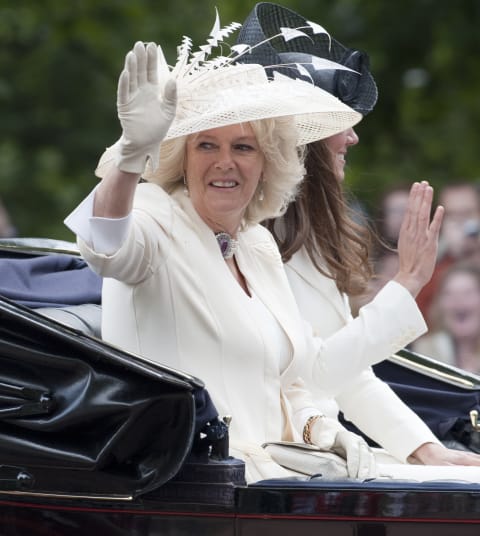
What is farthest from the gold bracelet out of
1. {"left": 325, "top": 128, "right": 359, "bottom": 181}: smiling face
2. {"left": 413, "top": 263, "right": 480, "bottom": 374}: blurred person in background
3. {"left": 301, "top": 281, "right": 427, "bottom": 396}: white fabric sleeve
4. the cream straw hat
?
{"left": 413, "top": 263, "right": 480, "bottom": 374}: blurred person in background

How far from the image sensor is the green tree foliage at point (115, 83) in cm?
1030

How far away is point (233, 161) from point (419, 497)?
87cm

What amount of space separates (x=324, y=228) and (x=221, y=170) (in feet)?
2.85

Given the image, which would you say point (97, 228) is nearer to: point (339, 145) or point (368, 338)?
Answer: point (368, 338)

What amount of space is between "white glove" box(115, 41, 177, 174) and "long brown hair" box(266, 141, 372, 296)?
1189 millimetres

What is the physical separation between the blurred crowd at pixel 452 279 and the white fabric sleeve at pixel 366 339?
160cm

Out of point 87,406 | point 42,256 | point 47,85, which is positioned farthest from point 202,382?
point 47,85

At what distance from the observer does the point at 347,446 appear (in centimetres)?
338

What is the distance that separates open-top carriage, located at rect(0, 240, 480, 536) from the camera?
2.96 metres

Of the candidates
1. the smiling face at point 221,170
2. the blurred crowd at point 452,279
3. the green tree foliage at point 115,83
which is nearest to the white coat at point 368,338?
the smiling face at point 221,170

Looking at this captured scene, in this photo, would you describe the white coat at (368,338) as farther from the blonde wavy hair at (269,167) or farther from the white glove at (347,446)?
the blonde wavy hair at (269,167)

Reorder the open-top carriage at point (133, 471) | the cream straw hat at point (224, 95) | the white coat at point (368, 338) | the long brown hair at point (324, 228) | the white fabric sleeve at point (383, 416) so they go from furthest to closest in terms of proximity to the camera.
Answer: the long brown hair at point (324, 228) → the white fabric sleeve at point (383, 416) → the white coat at point (368, 338) → the cream straw hat at point (224, 95) → the open-top carriage at point (133, 471)

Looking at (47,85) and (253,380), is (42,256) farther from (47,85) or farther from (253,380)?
(47,85)

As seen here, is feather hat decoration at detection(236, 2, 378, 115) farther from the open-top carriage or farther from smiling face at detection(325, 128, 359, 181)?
the open-top carriage
